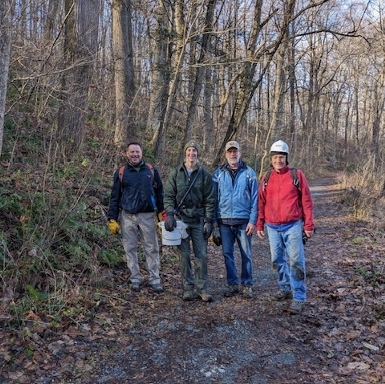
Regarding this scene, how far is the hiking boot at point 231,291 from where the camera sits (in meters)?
5.40

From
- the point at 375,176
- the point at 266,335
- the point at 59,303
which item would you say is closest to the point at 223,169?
the point at 266,335

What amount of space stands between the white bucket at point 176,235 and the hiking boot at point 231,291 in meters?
1.03

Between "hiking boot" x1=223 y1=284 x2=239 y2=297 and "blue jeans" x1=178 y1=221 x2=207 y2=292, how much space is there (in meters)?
0.36

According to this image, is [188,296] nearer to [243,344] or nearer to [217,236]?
[217,236]

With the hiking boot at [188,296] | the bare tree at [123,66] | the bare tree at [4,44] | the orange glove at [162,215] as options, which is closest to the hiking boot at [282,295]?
the hiking boot at [188,296]

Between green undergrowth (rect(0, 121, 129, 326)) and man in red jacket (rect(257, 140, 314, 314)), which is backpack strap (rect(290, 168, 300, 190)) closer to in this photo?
man in red jacket (rect(257, 140, 314, 314))

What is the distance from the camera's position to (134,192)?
5270 mm

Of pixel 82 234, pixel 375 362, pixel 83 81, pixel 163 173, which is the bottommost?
pixel 375 362

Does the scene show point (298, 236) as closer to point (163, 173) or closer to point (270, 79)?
point (163, 173)

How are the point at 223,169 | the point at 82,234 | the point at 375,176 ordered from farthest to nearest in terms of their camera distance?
the point at 375,176
the point at 82,234
the point at 223,169

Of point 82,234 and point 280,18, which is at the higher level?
point 280,18

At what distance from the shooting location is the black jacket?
5273mm

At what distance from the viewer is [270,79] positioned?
103 feet

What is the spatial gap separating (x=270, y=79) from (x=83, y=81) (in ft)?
85.2
